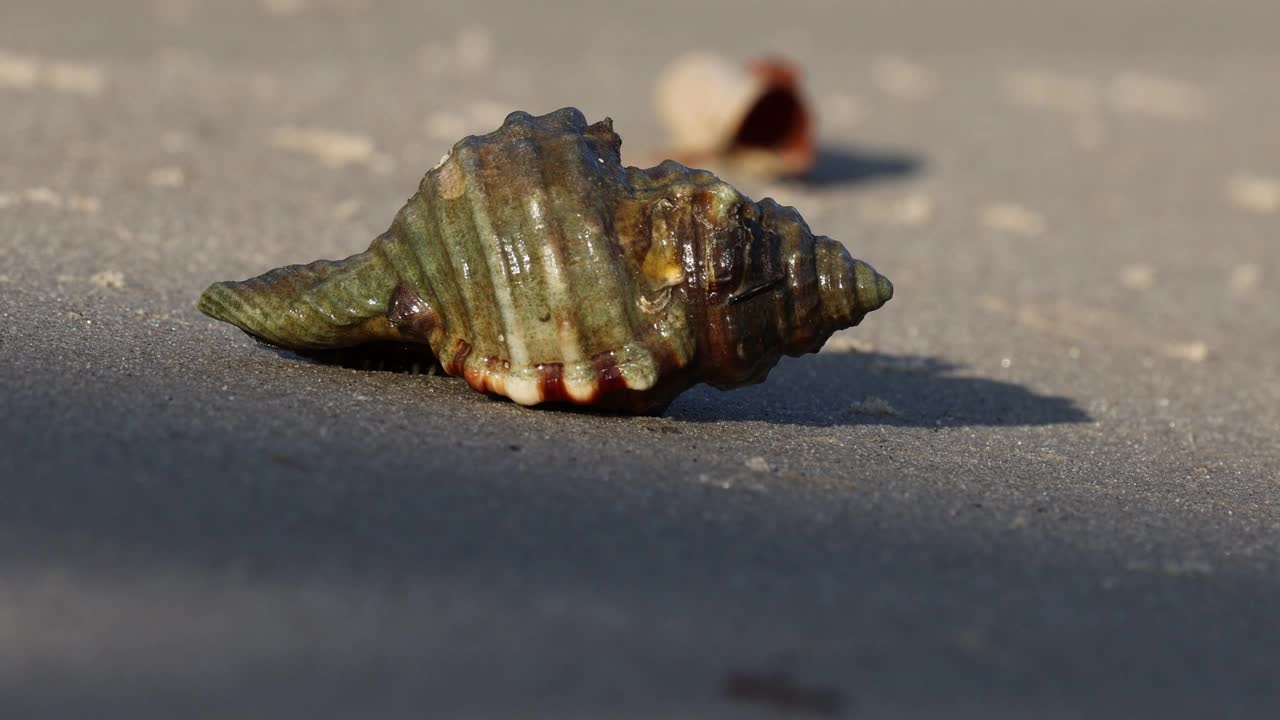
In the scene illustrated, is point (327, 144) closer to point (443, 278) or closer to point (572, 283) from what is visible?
point (443, 278)

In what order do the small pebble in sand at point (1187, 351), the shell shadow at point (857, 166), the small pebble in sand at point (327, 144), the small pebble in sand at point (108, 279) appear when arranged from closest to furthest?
the small pebble in sand at point (108, 279) < the small pebble in sand at point (1187, 351) < the small pebble in sand at point (327, 144) < the shell shadow at point (857, 166)

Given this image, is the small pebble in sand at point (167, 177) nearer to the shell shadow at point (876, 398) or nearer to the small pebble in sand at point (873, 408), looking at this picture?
the shell shadow at point (876, 398)

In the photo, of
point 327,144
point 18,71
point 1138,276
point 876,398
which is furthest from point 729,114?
point 876,398

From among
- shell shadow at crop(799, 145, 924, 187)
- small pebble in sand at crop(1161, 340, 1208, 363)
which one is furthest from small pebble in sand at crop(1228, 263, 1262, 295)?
shell shadow at crop(799, 145, 924, 187)

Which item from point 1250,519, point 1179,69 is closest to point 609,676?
point 1250,519

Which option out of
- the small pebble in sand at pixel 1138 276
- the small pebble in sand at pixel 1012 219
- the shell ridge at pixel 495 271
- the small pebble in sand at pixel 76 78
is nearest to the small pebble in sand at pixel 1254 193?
the small pebble in sand at pixel 1012 219
